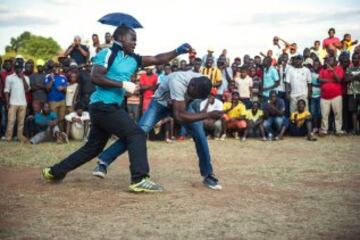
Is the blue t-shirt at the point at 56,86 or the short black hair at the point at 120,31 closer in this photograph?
the short black hair at the point at 120,31

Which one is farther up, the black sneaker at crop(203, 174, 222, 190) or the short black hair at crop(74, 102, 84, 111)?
the short black hair at crop(74, 102, 84, 111)

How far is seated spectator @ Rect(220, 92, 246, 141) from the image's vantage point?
1380 centimetres

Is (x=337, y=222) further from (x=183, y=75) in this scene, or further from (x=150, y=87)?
(x=150, y=87)

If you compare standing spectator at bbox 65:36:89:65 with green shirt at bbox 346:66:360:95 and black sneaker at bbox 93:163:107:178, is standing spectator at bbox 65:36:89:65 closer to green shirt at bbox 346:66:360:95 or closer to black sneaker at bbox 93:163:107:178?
green shirt at bbox 346:66:360:95

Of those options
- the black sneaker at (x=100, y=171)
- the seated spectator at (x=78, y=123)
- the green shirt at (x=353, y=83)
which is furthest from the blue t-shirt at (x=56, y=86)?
the green shirt at (x=353, y=83)

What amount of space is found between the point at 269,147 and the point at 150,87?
3.84 metres

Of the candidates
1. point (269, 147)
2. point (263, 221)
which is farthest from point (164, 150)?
point (263, 221)

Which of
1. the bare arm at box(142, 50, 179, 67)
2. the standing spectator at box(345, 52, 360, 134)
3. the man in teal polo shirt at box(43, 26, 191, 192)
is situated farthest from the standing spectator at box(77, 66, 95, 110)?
the standing spectator at box(345, 52, 360, 134)

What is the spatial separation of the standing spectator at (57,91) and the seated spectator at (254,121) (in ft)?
16.5

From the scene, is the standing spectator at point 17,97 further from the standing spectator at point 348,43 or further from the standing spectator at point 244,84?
the standing spectator at point 348,43

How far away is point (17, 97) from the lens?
12.7 meters

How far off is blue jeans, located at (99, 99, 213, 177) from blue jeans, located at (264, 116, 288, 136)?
7038mm

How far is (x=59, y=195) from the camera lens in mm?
6129

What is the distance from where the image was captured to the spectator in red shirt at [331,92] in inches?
531
